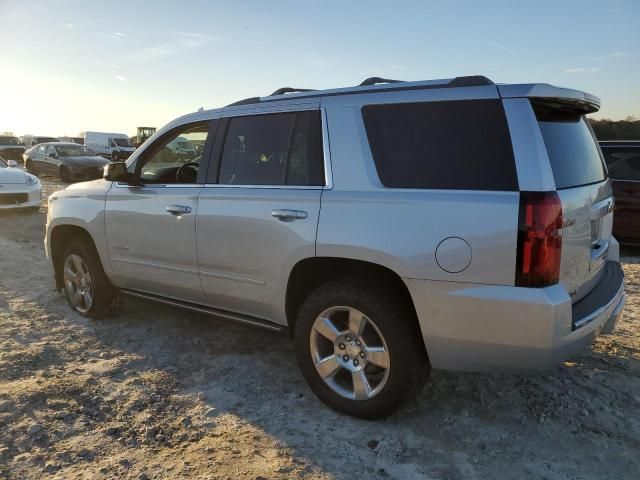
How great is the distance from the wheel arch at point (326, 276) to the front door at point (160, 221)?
83 cm

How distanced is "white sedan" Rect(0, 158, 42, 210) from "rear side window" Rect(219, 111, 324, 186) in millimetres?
9322

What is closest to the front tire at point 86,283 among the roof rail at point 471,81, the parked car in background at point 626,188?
the roof rail at point 471,81

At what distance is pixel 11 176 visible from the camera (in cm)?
1110

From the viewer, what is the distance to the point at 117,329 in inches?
179

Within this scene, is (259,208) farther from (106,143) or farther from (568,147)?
(106,143)

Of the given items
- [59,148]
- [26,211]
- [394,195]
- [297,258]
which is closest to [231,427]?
[297,258]

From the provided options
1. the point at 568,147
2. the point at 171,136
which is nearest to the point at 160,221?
the point at 171,136

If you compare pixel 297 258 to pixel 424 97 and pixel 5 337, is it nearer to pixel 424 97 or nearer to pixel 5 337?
pixel 424 97

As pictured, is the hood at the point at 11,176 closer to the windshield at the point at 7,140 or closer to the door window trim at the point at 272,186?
the door window trim at the point at 272,186

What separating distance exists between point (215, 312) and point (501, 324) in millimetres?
2068

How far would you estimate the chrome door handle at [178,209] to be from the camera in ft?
12.2

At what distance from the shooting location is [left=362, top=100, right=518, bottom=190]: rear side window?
252 cm

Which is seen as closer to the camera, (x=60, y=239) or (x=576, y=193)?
(x=576, y=193)

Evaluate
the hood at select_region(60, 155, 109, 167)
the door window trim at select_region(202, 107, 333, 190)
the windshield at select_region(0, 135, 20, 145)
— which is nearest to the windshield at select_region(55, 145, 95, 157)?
the hood at select_region(60, 155, 109, 167)
